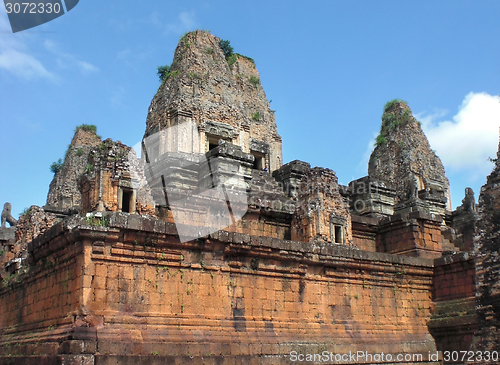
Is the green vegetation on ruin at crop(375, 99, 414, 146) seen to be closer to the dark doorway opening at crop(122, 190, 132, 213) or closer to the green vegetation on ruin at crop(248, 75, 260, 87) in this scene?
the green vegetation on ruin at crop(248, 75, 260, 87)

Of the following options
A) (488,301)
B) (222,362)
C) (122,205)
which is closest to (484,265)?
(488,301)

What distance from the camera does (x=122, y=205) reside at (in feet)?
42.8

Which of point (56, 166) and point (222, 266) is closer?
point (222, 266)

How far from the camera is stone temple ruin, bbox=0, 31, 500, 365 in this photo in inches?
332

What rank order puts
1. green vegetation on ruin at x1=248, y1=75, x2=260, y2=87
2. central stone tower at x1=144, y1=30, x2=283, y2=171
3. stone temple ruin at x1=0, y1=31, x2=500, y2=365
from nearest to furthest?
1. stone temple ruin at x1=0, y1=31, x2=500, y2=365
2. central stone tower at x1=144, y1=30, x2=283, y2=171
3. green vegetation on ruin at x1=248, y1=75, x2=260, y2=87

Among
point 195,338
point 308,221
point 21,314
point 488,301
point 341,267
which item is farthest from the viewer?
point 308,221

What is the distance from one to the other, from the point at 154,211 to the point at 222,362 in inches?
213

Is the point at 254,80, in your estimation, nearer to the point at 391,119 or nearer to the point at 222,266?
the point at 391,119

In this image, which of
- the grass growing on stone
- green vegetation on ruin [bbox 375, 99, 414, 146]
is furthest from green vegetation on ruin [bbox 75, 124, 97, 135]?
green vegetation on ruin [bbox 375, 99, 414, 146]

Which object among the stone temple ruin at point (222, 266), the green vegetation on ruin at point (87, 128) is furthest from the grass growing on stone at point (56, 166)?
the stone temple ruin at point (222, 266)

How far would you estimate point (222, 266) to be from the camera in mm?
9945

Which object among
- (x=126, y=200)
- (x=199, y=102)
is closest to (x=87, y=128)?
(x=199, y=102)

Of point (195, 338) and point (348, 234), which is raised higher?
point (348, 234)

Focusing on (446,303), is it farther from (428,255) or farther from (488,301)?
(488,301)
